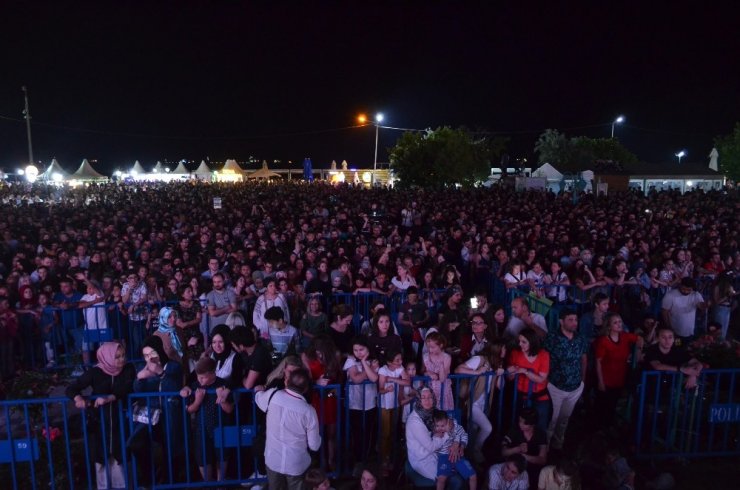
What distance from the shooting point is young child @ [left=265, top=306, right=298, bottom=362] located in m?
5.89

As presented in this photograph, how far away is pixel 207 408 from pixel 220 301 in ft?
9.87

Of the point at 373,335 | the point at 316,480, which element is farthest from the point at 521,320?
the point at 316,480

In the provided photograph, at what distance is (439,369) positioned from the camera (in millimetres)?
4867

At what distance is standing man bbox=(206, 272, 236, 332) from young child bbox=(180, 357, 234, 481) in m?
2.65

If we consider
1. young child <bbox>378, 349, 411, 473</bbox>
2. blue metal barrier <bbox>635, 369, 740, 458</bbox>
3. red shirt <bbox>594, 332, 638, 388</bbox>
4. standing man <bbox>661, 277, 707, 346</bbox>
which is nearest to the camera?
young child <bbox>378, 349, 411, 473</bbox>

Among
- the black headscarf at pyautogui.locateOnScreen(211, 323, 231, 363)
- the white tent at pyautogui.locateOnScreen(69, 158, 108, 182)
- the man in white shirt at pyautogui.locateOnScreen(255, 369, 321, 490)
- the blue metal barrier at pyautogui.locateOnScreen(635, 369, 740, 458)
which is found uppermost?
the white tent at pyautogui.locateOnScreen(69, 158, 108, 182)

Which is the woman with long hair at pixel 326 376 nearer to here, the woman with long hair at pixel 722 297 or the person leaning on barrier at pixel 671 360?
the person leaning on barrier at pixel 671 360

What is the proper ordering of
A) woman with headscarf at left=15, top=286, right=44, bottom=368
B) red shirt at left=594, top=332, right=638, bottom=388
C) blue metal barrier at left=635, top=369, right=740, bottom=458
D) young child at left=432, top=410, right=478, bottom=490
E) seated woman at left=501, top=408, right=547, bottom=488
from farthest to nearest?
woman with headscarf at left=15, top=286, right=44, bottom=368 → red shirt at left=594, top=332, right=638, bottom=388 → blue metal barrier at left=635, top=369, right=740, bottom=458 → seated woman at left=501, top=408, right=547, bottom=488 → young child at left=432, top=410, right=478, bottom=490

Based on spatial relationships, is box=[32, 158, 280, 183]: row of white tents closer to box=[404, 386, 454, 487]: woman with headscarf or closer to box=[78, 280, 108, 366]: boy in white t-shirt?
box=[78, 280, 108, 366]: boy in white t-shirt

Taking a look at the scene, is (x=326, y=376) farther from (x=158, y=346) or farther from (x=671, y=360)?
(x=671, y=360)

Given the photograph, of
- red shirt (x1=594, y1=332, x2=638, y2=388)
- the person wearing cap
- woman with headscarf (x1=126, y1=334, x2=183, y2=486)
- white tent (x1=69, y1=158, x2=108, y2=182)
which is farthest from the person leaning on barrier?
white tent (x1=69, y1=158, x2=108, y2=182)

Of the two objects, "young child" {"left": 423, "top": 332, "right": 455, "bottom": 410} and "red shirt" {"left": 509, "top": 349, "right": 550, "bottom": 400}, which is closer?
"young child" {"left": 423, "top": 332, "right": 455, "bottom": 410}

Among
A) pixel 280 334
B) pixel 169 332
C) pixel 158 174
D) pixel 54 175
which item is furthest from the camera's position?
pixel 158 174

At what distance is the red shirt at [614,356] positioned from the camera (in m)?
5.43
